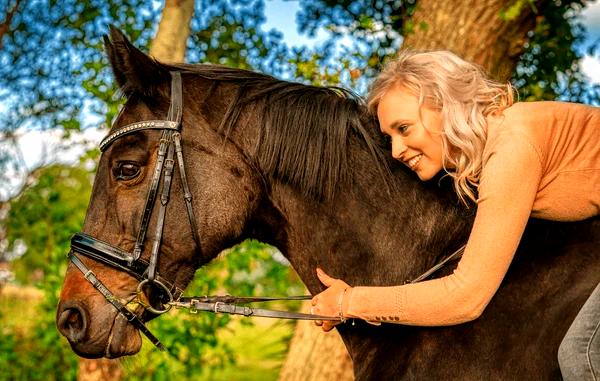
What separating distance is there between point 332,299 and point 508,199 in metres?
0.86

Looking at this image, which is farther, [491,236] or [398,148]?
[398,148]

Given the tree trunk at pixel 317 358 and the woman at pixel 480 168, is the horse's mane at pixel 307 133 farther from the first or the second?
the tree trunk at pixel 317 358

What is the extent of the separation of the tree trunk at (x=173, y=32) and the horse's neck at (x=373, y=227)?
2.99 meters

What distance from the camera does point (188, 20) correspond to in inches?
228

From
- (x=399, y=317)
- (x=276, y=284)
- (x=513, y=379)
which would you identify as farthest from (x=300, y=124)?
(x=276, y=284)

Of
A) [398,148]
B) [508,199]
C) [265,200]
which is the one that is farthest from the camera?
[265,200]

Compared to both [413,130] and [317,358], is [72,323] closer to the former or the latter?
[413,130]

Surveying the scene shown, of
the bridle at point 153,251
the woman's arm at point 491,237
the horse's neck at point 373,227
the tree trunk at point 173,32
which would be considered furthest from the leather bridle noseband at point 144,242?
the tree trunk at point 173,32

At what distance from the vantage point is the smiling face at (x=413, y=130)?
109 inches

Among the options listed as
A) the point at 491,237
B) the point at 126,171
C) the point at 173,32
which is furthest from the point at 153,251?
the point at 173,32

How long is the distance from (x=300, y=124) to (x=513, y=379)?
1369 millimetres

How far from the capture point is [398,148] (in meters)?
2.83

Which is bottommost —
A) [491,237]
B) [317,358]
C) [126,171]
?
[317,358]

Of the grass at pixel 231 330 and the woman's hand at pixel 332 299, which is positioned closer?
the woman's hand at pixel 332 299
